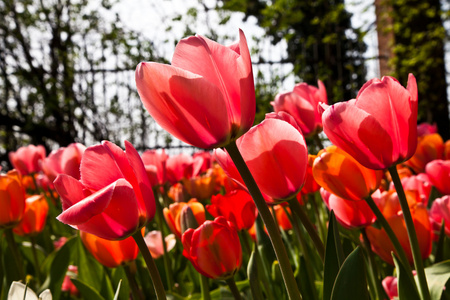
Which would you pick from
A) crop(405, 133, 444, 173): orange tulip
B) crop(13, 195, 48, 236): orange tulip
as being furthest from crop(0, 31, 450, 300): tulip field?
crop(405, 133, 444, 173): orange tulip

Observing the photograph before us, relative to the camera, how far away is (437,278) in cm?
68

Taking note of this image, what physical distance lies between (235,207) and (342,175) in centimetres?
29

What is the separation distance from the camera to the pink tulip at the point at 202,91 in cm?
47

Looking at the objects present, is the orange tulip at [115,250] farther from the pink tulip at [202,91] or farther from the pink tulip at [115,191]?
the pink tulip at [202,91]

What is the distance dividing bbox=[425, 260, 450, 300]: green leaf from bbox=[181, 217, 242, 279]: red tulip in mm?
271

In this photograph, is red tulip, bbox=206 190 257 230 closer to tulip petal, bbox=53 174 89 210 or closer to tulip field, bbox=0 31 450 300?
tulip field, bbox=0 31 450 300

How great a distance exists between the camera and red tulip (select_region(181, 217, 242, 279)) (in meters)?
0.68

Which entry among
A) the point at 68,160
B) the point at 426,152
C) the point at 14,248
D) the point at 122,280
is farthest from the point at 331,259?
the point at 426,152

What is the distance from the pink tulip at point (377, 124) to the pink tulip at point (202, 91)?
0.40 ft

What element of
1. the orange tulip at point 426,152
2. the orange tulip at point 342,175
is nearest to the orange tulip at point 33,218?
the orange tulip at point 342,175

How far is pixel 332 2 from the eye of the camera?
785 cm

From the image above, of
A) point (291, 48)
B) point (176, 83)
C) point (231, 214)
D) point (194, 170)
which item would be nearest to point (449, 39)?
point (291, 48)

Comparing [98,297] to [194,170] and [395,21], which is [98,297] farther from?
[395,21]

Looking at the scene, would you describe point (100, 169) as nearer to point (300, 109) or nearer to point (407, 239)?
point (407, 239)
